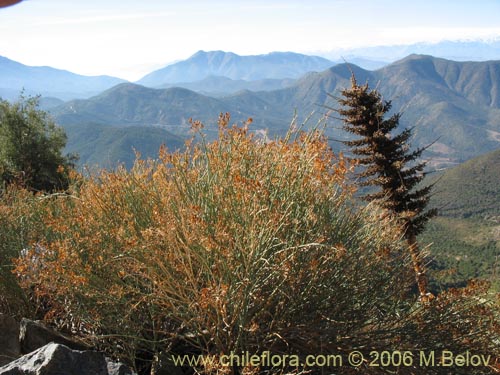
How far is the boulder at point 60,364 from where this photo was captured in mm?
2955

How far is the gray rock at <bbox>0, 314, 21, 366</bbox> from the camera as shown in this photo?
3787 millimetres

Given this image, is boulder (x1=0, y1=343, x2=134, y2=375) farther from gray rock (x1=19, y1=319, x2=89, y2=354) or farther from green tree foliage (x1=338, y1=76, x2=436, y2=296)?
green tree foliage (x1=338, y1=76, x2=436, y2=296)

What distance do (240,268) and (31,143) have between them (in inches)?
931

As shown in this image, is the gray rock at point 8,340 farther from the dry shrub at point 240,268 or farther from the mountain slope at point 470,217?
the mountain slope at point 470,217

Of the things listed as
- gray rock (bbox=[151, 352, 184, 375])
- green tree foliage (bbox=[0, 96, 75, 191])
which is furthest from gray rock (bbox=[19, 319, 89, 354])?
green tree foliage (bbox=[0, 96, 75, 191])

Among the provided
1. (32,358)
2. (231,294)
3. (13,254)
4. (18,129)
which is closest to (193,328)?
(231,294)

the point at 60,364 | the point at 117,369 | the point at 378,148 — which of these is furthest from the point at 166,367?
the point at 378,148

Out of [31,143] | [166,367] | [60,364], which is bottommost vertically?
[166,367]

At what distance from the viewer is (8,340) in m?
3.91

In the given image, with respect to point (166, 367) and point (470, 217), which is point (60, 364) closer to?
point (166, 367)

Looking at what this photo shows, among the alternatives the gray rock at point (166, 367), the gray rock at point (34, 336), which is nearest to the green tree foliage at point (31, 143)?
the gray rock at point (34, 336)

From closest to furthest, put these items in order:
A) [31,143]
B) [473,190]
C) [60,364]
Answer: [60,364], [31,143], [473,190]

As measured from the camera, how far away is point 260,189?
3.61 m

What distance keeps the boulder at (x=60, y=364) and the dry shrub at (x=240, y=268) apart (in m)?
0.21
